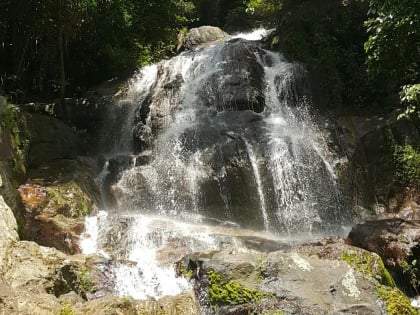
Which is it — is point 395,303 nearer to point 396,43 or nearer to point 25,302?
point 25,302

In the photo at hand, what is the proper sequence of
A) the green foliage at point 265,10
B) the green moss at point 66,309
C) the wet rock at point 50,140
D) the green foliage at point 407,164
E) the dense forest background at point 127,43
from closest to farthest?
the green moss at point 66,309
the green foliage at point 407,164
the wet rock at point 50,140
the dense forest background at point 127,43
the green foliage at point 265,10

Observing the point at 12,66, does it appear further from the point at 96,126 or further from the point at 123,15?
the point at 123,15

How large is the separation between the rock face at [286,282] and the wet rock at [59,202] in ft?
10.1

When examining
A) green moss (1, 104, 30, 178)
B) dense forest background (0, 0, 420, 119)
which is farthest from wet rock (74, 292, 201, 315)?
dense forest background (0, 0, 420, 119)

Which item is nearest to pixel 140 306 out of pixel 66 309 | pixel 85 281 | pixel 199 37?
pixel 66 309

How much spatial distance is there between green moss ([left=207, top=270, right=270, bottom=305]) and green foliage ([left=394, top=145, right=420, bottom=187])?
7.32 metres

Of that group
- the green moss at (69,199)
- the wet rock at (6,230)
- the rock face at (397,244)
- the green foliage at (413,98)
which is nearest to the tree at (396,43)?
the green foliage at (413,98)

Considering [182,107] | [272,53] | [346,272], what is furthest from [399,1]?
[272,53]

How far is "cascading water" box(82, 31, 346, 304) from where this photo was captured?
29.6 ft

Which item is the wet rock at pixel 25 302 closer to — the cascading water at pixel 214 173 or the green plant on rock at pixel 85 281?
the green plant on rock at pixel 85 281

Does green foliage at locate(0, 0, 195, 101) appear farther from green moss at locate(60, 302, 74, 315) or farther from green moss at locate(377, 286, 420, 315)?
green moss at locate(377, 286, 420, 315)

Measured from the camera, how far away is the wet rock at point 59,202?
27.8 ft

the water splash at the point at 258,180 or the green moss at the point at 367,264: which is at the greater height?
the water splash at the point at 258,180

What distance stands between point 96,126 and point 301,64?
7.22 metres
